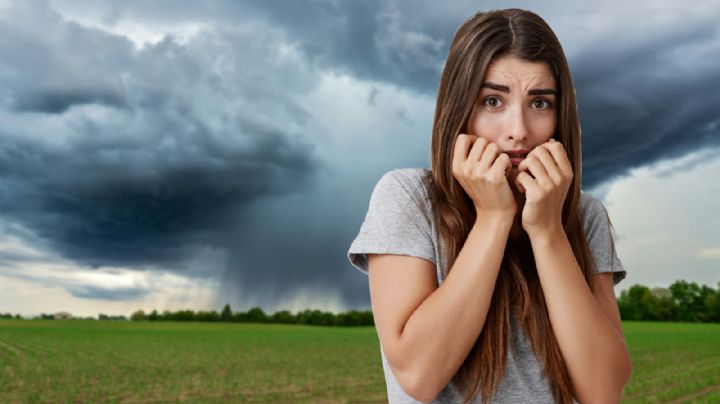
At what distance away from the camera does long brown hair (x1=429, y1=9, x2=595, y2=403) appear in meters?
2.12

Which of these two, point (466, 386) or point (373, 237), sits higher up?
point (373, 237)

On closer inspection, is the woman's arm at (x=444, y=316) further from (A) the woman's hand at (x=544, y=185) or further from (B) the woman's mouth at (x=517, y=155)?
(B) the woman's mouth at (x=517, y=155)

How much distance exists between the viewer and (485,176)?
205 centimetres

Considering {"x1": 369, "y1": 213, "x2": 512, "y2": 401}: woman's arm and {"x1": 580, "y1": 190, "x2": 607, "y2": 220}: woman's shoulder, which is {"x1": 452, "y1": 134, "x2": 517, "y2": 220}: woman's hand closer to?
{"x1": 369, "y1": 213, "x2": 512, "y2": 401}: woman's arm

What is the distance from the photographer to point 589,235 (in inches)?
101

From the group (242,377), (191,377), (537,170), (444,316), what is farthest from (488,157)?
(191,377)

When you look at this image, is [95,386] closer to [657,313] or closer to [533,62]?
[533,62]

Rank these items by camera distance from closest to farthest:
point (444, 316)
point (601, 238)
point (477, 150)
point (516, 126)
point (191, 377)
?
1. point (444, 316)
2. point (477, 150)
3. point (516, 126)
4. point (601, 238)
5. point (191, 377)

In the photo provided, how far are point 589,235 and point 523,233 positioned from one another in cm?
39

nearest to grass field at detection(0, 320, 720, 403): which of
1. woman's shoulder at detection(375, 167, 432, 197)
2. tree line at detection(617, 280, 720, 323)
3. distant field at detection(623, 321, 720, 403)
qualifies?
distant field at detection(623, 321, 720, 403)

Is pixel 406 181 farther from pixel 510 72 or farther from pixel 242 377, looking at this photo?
pixel 242 377

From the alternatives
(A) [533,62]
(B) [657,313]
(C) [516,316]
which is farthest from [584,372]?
(B) [657,313]

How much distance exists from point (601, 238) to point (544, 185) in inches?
24.7

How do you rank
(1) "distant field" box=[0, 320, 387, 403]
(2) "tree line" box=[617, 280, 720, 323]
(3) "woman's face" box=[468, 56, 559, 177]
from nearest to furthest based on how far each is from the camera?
(3) "woman's face" box=[468, 56, 559, 177], (1) "distant field" box=[0, 320, 387, 403], (2) "tree line" box=[617, 280, 720, 323]
